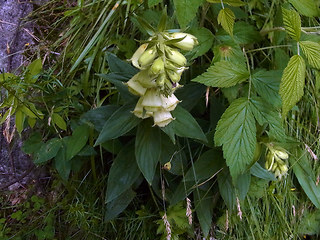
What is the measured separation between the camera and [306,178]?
133cm

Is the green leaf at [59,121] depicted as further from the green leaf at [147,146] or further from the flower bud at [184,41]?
the flower bud at [184,41]

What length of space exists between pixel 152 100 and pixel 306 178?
31.0 inches

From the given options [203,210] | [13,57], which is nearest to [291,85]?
[203,210]

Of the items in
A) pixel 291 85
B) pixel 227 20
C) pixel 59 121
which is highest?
pixel 227 20

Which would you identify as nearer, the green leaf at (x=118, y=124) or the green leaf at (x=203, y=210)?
the green leaf at (x=118, y=124)

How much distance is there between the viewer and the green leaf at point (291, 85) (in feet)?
2.62

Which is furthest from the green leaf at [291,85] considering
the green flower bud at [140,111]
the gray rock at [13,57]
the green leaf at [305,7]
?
the gray rock at [13,57]

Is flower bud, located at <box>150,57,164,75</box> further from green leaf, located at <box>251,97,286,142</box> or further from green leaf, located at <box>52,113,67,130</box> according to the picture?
green leaf, located at <box>52,113,67,130</box>

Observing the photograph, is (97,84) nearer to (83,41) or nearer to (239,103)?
(83,41)

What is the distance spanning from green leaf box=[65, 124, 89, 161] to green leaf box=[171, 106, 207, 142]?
377mm

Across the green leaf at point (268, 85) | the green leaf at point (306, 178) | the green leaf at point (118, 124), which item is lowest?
the green leaf at point (306, 178)

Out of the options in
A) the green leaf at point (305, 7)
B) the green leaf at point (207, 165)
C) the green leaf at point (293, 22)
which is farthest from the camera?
the green leaf at point (207, 165)

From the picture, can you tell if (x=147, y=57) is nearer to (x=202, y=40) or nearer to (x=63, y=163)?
(x=202, y=40)

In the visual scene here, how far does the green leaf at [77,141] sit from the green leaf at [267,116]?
1.89 ft
